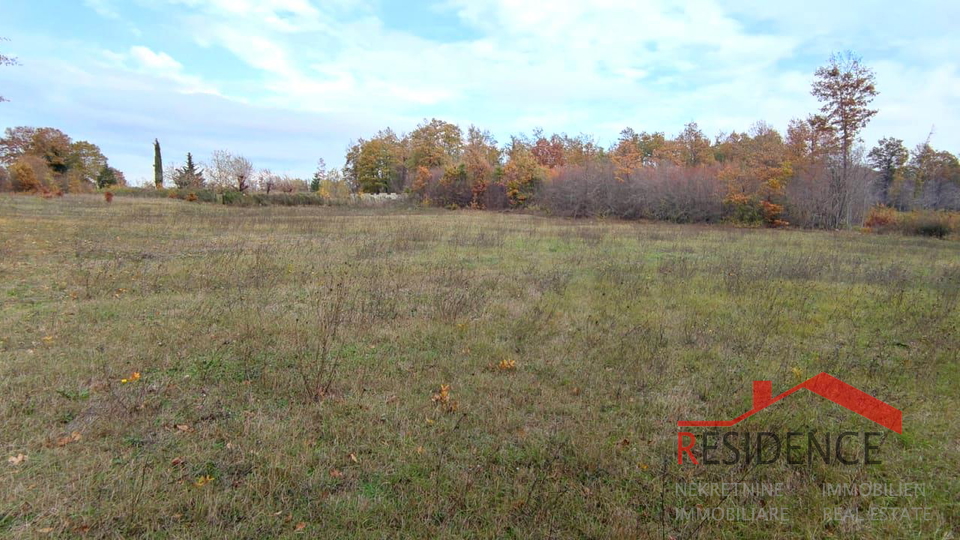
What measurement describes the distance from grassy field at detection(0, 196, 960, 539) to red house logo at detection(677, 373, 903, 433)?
0.08m

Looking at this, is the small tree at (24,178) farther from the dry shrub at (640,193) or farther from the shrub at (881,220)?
the shrub at (881,220)

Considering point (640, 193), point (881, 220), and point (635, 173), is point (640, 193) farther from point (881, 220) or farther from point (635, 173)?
point (881, 220)

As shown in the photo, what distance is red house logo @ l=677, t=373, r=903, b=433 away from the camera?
3.40 metres

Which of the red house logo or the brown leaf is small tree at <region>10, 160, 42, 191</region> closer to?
the brown leaf

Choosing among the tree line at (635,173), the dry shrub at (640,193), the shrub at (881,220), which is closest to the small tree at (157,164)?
the tree line at (635,173)

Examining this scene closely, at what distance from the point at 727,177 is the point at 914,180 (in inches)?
1078

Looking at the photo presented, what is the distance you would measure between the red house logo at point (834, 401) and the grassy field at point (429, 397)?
85mm

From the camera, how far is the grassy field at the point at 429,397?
2.39m

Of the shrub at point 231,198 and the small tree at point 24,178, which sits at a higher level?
the small tree at point 24,178

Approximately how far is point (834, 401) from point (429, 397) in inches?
133

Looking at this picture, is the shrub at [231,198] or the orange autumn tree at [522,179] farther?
the orange autumn tree at [522,179]

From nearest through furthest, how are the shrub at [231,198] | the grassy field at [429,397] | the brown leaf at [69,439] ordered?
1. the grassy field at [429,397]
2. the brown leaf at [69,439]
3. the shrub at [231,198]

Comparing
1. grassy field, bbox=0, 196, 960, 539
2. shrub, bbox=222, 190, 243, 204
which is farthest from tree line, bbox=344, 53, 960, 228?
grassy field, bbox=0, 196, 960, 539

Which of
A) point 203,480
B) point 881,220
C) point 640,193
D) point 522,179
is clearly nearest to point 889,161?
point 881,220
